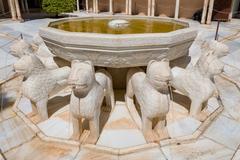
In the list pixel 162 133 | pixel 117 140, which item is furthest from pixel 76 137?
pixel 162 133

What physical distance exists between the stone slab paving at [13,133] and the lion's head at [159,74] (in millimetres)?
2655

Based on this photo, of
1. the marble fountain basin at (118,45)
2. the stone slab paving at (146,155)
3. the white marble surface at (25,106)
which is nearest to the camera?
the stone slab paving at (146,155)

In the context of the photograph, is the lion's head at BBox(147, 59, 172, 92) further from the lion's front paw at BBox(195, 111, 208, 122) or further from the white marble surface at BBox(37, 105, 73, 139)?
the white marble surface at BBox(37, 105, 73, 139)

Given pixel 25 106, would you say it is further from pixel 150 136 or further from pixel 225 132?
pixel 225 132

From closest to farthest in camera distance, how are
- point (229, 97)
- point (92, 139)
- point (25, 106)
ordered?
point (92, 139) → point (25, 106) → point (229, 97)

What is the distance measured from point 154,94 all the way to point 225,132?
73.8 inches

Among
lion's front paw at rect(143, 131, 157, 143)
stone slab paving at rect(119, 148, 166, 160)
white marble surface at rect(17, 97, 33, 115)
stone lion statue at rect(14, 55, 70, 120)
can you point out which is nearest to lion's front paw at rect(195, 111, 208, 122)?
lion's front paw at rect(143, 131, 157, 143)

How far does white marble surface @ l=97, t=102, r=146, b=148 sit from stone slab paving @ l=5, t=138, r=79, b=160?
595 millimetres

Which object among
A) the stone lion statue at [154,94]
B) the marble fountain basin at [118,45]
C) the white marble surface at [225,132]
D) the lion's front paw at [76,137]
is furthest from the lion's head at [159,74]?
the lion's front paw at [76,137]

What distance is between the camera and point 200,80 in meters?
4.56

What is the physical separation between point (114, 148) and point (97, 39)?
2092 millimetres

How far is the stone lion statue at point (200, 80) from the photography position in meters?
4.46

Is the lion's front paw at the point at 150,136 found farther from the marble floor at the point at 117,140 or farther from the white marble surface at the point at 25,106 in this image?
the white marble surface at the point at 25,106

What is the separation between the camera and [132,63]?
4566 mm
